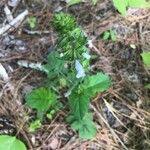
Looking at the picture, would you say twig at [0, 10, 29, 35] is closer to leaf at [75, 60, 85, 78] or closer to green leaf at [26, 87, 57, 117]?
green leaf at [26, 87, 57, 117]

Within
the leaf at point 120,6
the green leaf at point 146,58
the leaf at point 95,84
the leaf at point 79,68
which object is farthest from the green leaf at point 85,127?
the leaf at point 120,6

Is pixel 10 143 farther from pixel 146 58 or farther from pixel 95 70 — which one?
pixel 146 58

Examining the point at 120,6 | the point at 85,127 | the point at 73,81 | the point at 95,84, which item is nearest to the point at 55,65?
the point at 73,81

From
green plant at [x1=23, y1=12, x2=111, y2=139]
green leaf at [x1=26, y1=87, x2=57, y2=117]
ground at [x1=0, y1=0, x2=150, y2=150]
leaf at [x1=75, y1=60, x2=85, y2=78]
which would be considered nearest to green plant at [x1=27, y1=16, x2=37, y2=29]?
ground at [x1=0, y1=0, x2=150, y2=150]

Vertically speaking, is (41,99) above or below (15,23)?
below

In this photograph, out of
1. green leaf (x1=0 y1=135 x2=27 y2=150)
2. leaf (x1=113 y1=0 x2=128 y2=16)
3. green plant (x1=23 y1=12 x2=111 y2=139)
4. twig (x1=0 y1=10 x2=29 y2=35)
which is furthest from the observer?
twig (x1=0 y1=10 x2=29 y2=35)

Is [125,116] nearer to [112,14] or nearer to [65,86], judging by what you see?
[65,86]
